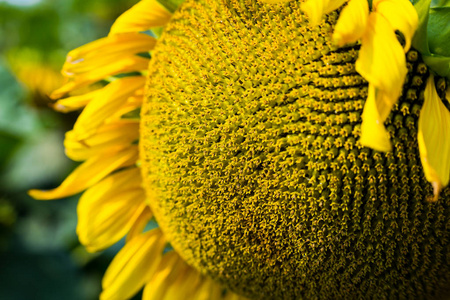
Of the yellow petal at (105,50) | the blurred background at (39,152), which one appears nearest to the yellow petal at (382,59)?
the yellow petal at (105,50)

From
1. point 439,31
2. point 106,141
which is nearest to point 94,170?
point 106,141

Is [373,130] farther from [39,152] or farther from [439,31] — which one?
[39,152]

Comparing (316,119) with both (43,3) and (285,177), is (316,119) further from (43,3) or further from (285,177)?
(43,3)

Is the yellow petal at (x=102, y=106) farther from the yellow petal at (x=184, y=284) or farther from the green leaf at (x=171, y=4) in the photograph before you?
the yellow petal at (x=184, y=284)

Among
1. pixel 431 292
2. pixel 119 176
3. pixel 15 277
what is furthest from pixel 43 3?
pixel 431 292

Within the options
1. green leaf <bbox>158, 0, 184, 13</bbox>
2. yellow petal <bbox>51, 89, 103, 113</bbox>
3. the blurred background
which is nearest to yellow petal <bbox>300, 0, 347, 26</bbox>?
green leaf <bbox>158, 0, 184, 13</bbox>

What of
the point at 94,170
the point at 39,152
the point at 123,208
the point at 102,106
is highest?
the point at 102,106
